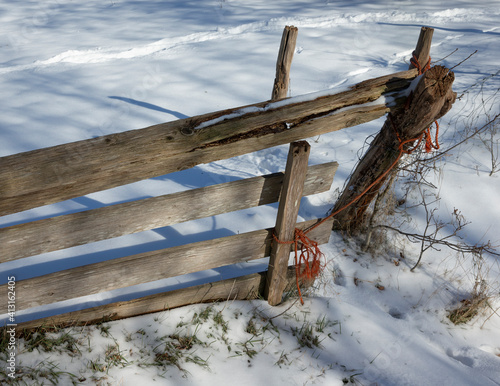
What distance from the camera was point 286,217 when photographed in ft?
7.50

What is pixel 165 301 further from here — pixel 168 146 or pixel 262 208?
pixel 262 208

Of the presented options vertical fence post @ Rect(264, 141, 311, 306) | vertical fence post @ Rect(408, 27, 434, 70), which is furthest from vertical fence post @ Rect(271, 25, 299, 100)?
vertical fence post @ Rect(264, 141, 311, 306)

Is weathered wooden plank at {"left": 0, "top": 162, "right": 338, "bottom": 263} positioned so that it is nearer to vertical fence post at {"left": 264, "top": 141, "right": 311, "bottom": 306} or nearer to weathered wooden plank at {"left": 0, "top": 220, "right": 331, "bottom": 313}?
vertical fence post at {"left": 264, "top": 141, "right": 311, "bottom": 306}

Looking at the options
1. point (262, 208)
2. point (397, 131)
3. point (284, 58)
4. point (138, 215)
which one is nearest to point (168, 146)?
point (138, 215)

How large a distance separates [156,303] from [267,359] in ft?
2.76

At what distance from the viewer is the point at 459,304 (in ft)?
9.71

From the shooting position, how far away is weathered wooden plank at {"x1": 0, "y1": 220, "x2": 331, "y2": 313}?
217 cm

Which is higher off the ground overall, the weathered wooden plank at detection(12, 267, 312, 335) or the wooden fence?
the wooden fence

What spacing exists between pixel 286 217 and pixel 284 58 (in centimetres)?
262

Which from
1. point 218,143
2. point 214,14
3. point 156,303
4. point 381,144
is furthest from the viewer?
point 214,14

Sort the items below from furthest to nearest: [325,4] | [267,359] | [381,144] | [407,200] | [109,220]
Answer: [325,4] < [407,200] < [381,144] < [267,359] < [109,220]

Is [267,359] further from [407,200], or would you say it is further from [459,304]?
[407,200]

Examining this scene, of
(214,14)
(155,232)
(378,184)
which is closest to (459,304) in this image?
(378,184)

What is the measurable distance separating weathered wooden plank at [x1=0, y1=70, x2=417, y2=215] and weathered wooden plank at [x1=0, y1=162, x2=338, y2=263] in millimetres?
289
